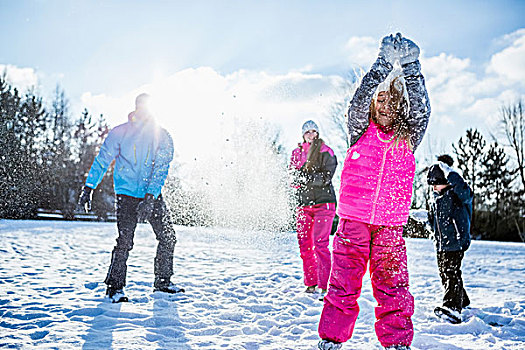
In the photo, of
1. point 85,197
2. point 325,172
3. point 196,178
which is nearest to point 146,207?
point 85,197

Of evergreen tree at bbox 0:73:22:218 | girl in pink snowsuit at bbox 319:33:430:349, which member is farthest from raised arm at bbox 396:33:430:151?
evergreen tree at bbox 0:73:22:218

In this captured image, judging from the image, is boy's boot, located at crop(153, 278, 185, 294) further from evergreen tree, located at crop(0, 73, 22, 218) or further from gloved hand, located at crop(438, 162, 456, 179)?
evergreen tree, located at crop(0, 73, 22, 218)

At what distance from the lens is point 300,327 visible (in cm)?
305

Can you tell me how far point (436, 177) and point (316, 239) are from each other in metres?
1.36

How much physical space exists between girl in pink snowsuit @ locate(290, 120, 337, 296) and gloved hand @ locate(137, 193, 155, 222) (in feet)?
5.39

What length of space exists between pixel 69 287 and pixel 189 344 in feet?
6.98

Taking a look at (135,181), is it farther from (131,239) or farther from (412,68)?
(412,68)

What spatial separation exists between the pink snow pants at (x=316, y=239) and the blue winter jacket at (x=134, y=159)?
5.41 ft

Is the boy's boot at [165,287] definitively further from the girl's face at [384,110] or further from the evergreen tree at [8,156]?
the evergreen tree at [8,156]

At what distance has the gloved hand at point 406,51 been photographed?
2160 mm

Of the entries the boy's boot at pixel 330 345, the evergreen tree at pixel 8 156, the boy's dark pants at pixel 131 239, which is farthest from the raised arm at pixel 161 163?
the evergreen tree at pixel 8 156

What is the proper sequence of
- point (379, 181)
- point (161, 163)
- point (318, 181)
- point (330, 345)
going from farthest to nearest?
point (318, 181), point (161, 163), point (379, 181), point (330, 345)

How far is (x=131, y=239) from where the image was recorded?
12.4 feet

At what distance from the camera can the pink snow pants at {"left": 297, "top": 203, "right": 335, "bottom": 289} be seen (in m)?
4.09
